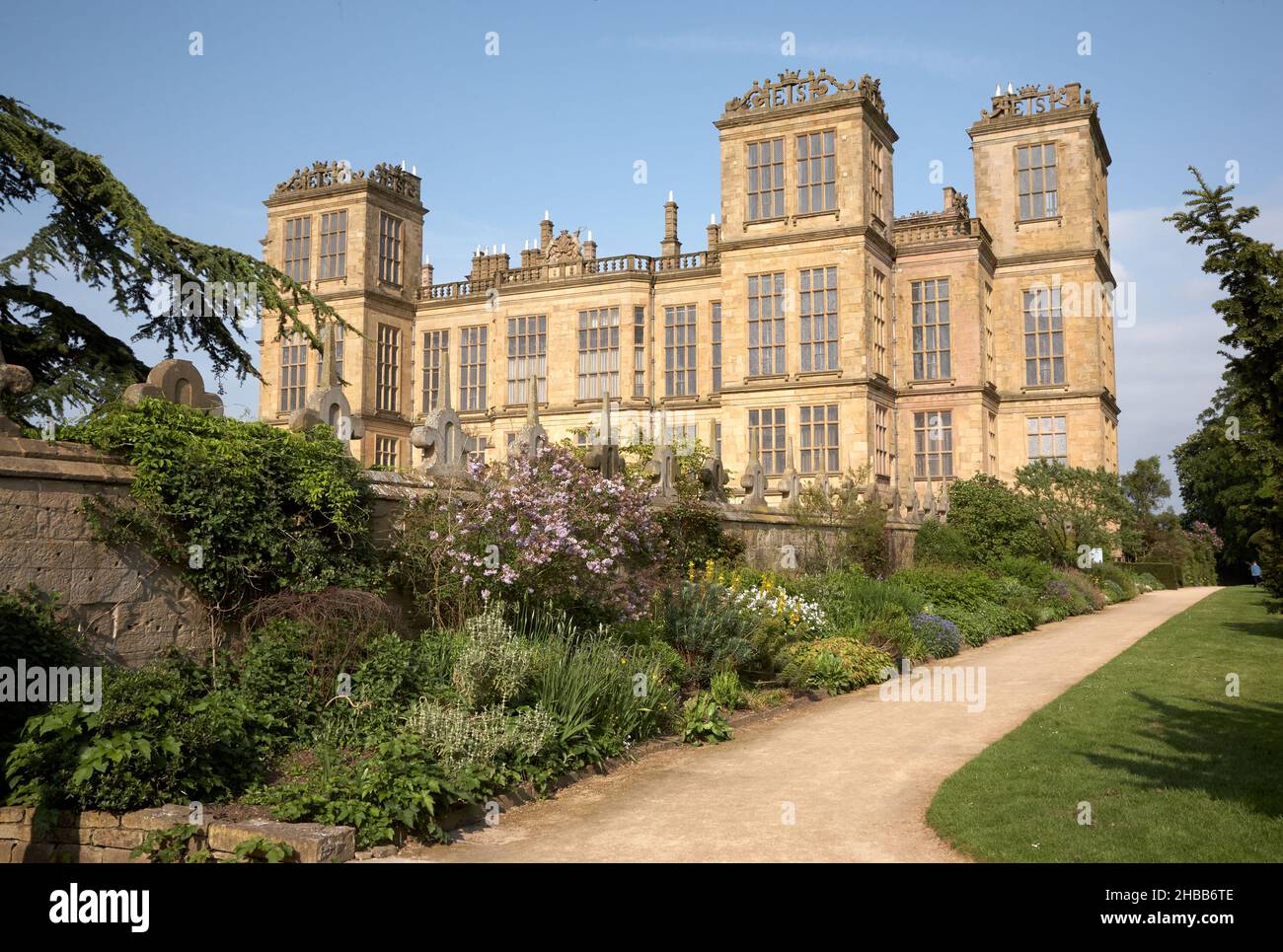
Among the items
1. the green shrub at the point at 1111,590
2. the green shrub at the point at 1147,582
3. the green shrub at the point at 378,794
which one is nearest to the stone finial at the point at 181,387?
the green shrub at the point at 378,794

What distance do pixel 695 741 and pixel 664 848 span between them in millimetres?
3225

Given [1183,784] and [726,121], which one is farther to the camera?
[726,121]

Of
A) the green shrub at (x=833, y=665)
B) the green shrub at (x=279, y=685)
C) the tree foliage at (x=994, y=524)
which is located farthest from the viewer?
the tree foliage at (x=994, y=524)

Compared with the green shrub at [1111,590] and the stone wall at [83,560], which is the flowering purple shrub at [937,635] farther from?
the green shrub at [1111,590]

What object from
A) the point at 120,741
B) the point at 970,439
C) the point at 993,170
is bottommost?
the point at 120,741

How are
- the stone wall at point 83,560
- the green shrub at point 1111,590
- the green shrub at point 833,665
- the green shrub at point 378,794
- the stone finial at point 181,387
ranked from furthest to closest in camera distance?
the green shrub at point 1111,590 → the green shrub at point 833,665 → the stone finial at point 181,387 → the stone wall at point 83,560 → the green shrub at point 378,794

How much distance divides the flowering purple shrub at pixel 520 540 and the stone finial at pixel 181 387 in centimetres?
213

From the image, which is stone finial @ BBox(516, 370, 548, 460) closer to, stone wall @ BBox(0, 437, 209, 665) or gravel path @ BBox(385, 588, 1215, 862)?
gravel path @ BBox(385, 588, 1215, 862)

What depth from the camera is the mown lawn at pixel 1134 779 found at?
5898mm

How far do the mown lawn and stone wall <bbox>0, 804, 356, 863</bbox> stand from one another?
3806mm

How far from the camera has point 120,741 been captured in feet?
20.2
